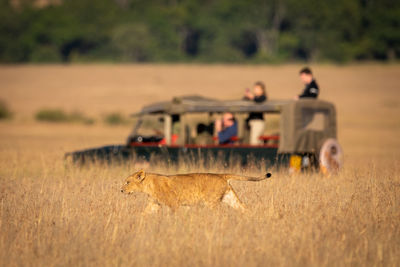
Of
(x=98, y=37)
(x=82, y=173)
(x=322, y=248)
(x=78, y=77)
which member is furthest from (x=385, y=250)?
(x=98, y=37)

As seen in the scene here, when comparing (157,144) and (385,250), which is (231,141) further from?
(385,250)

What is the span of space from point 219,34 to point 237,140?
55.9m

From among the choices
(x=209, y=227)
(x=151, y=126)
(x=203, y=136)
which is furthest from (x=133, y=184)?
(x=203, y=136)

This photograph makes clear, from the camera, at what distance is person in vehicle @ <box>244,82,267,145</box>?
13883 mm

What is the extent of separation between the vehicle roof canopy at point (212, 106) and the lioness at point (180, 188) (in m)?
4.58

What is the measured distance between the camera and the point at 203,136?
1479 centimetres

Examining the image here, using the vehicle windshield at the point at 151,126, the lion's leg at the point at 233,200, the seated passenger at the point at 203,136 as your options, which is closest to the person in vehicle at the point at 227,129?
the seated passenger at the point at 203,136

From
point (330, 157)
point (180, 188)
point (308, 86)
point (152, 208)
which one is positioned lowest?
point (330, 157)

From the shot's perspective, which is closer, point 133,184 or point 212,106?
point 133,184

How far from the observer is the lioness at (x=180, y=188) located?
28.9ft

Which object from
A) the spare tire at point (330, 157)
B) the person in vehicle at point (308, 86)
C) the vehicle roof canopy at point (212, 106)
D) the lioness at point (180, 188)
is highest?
the person in vehicle at point (308, 86)

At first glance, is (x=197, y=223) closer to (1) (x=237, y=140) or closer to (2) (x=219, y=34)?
(1) (x=237, y=140)

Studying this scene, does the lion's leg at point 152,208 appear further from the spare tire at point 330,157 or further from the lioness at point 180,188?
the spare tire at point 330,157

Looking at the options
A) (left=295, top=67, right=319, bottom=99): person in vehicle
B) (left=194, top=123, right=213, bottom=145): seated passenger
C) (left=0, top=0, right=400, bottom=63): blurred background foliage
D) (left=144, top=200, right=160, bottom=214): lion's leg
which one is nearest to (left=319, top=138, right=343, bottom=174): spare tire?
(left=295, top=67, right=319, bottom=99): person in vehicle
